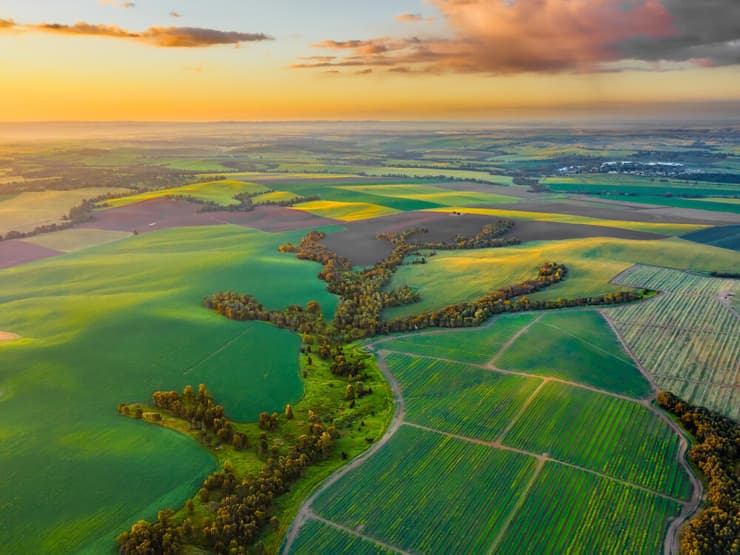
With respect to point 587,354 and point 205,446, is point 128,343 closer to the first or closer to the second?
point 205,446

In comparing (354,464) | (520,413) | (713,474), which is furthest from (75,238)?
(713,474)

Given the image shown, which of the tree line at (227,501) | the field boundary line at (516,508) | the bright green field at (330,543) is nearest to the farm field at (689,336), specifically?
the field boundary line at (516,508)

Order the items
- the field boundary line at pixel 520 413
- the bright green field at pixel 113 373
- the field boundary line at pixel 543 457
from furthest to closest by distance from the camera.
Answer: the field boundary line at pixel 520 413 → the field boundary line at pixel 543 457 → the bright green field at pixel 113 373

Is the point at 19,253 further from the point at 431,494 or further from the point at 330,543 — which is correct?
the point at 431,494

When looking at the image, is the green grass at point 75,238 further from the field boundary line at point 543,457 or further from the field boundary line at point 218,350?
the field boundary line at point 543,457

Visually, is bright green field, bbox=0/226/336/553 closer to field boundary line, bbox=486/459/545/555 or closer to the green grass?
the green grass

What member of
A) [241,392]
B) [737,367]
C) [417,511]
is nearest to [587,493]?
[417,511]

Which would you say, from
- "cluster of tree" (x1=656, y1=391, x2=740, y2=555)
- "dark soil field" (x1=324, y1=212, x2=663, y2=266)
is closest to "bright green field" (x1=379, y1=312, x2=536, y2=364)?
"cluster of tree" (x1=656, y1=391, x2=740, y2=555)

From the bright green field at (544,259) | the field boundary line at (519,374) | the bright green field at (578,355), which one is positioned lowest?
the field boundary line at (519,374)
